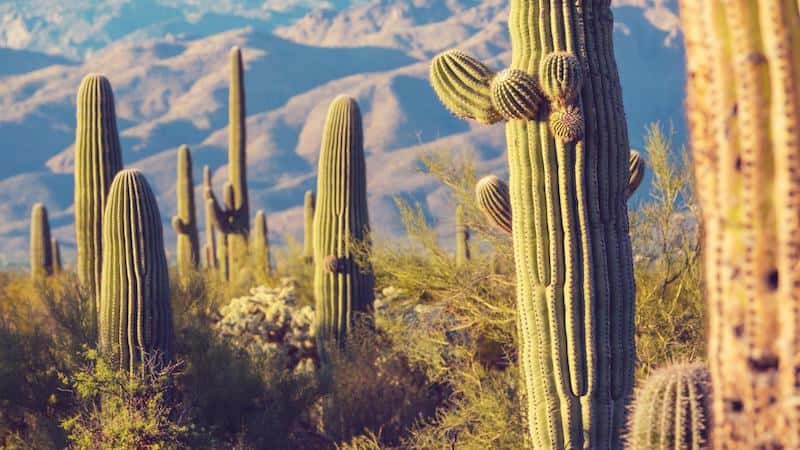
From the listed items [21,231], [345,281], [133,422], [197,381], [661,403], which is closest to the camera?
[661,403]

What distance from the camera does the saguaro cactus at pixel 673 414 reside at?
5.19 m

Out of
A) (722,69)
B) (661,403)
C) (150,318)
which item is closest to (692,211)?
(150,318)

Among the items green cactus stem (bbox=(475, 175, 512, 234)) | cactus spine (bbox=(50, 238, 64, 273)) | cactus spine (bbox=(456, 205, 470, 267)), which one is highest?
green cactus stem (bbox=(475, 175, 512, 234))

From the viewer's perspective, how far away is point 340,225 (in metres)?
15.6

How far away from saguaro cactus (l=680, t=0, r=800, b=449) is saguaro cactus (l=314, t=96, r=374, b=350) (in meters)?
11.7

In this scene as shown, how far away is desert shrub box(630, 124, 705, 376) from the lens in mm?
12164

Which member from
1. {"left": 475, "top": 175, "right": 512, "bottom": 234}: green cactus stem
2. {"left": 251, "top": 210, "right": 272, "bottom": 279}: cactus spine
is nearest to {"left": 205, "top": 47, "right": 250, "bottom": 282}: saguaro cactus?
{"left": 251, "top": 210, "right": 272, "bottom": 279}: cactus spine

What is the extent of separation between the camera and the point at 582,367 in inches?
337

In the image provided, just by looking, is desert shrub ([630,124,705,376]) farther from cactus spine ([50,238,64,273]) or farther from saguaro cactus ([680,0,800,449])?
cactus spine ([50,238,64,273])

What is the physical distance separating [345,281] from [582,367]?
7304 mm

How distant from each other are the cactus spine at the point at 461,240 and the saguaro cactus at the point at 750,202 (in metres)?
11.4

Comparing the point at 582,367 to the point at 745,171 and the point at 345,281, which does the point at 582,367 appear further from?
the point at 345,281

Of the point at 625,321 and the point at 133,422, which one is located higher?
the point at 625,321

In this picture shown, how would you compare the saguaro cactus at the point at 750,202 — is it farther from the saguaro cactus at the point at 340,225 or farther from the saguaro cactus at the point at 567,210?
the saguaro cactus at the point at 340,225
